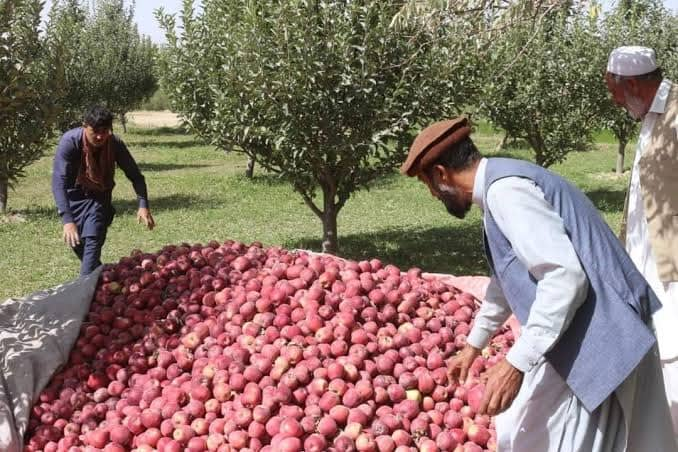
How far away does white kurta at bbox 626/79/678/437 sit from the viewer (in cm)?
357

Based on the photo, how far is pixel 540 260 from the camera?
2203 mm

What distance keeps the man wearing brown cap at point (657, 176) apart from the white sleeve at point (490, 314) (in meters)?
1.12

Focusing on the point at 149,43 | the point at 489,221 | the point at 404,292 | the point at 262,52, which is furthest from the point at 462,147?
the point at 149,43

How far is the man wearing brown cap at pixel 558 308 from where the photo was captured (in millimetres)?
2232

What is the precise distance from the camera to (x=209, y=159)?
23250 mm

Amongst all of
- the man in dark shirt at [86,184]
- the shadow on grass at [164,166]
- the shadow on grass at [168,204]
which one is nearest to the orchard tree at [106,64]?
the shadow on grass at [164,166]

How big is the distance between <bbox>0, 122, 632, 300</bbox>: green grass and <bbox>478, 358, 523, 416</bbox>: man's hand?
6.61 meters

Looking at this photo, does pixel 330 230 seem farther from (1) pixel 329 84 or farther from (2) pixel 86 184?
(2) pixel 86 184

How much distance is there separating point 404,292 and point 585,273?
218 cm

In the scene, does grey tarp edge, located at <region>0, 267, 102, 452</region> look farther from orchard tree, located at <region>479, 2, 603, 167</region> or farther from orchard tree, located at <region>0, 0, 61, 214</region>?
orchard tree, located at <region>479, 2, 603, 167</region>

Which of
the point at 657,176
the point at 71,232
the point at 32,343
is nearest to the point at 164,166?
the point at 71,232

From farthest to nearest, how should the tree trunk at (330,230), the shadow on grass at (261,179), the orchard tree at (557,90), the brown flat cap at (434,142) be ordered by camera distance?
the shadow on grass at (261,179) → the orchard tree at (557,90) → the tree trunk at (330,230) → the brown flat cap at (434,142)

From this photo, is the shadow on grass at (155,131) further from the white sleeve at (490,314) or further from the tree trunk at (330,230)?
the white sleeve at (490,314)

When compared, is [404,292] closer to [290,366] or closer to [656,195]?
[290,366]
